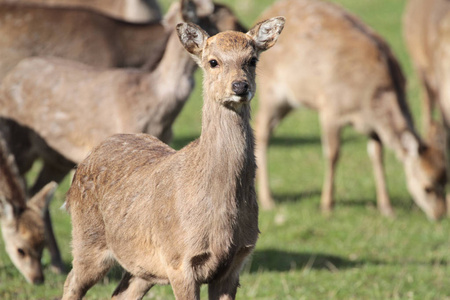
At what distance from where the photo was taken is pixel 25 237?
706 cm

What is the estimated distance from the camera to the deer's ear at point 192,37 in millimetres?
4785

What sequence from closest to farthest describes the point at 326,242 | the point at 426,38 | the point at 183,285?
the point at 183,285 < the point at 326,242 < the point at 426,38

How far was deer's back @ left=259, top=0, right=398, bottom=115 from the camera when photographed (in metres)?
10.1

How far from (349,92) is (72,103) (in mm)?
3787

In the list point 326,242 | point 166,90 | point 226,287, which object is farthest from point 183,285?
point 326,242

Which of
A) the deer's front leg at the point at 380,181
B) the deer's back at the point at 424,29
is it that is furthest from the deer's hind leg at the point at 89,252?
the deer's back at the point at 424,29

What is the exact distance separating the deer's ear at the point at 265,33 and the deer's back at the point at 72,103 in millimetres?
2693

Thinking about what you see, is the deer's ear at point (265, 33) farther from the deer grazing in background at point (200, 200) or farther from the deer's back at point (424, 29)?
the deer's back at point (424, 29)

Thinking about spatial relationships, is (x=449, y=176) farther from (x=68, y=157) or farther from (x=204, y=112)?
(x=204, y=112)

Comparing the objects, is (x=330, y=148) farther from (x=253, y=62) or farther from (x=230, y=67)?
(x=230, y=67)

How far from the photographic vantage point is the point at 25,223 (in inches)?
279

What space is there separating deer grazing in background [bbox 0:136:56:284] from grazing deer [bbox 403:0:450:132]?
7078 millimetres

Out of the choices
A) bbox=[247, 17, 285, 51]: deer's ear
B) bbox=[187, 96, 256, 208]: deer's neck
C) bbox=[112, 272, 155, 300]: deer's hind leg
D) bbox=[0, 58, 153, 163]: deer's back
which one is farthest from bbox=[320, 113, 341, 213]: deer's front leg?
bbox=[187, 96, 256, 208]: deer's neck

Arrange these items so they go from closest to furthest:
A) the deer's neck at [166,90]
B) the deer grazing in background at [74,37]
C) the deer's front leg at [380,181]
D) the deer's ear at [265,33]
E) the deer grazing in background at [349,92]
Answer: the deer's ear at [265,33], the deer's neck at [166,90], the deer grazing in background at [74,37], the deer grazing in background at [349,92], the deer's front leg at [380,181]
